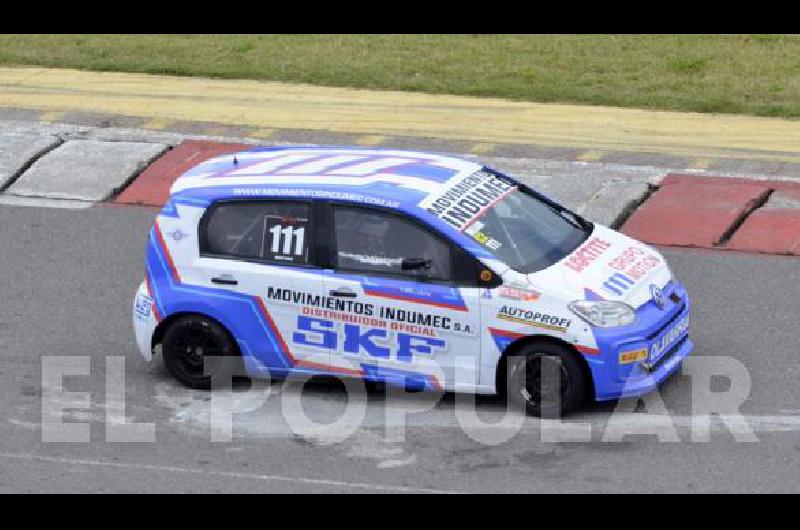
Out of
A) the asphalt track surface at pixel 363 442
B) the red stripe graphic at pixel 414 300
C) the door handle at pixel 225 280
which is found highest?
the door handle at pixel 225 280

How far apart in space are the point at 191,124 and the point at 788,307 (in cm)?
803

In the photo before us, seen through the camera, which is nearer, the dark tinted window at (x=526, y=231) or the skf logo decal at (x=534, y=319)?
the skf logo decal at (x=534, y=319)

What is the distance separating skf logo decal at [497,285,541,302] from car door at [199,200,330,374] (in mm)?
1302

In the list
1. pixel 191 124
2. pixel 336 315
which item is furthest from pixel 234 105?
pixel 336 315

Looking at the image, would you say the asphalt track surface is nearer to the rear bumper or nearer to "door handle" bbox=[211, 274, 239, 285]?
the rear bumper

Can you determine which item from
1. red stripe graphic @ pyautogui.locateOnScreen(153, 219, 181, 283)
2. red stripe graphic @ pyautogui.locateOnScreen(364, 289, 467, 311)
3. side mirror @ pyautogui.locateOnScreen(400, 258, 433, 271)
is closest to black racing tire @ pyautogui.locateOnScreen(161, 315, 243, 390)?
red stripe graphic @ pyautogui.locateOnScreen(153, 219, 181, 283)

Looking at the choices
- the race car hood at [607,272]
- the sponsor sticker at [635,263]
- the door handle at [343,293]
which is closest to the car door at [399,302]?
the door handle at [343,293]

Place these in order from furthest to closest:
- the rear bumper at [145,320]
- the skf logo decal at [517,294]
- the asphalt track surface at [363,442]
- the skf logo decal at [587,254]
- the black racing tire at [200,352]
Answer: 1. the rear bumper at [145,320]
2. the black racing tire at [200,352]
3. the skf logo decal at [587,254]
4. the skf logo decal at [517,294]
5. the asphalt track surface at [363,442]

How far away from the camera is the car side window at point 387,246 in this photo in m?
11.9

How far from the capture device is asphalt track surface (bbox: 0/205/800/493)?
1091cm

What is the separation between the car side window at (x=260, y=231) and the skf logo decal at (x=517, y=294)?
1.43 metres

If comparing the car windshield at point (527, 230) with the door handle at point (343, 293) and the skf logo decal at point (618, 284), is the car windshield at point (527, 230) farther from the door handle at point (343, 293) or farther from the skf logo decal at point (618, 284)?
the door handle at point (343, 293)

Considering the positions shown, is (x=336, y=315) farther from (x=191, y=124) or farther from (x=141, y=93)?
(x=141, y=93)

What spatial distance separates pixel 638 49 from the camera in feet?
73.4
